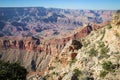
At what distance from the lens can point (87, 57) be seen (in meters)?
51.4

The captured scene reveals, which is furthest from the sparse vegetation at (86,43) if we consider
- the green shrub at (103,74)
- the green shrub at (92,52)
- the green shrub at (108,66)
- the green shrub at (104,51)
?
the green shrub at (103,74)

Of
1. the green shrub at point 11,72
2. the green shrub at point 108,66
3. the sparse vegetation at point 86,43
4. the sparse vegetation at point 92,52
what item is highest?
the sparse vegetation at point 86,43

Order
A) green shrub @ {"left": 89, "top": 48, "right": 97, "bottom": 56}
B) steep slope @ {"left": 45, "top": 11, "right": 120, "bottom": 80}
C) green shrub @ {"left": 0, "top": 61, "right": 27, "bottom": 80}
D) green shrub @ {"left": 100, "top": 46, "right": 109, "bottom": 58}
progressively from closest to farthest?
steep slope @ {"left": 45, "top": 11, "right": 120, "bottom": 80}
green shrub @ {"left": 0, "top": 61, "right": 27, "bottom": 80}
green shrub @ {"left": 100, "top": 46, "right": 109, "bottom": 58}
green shrub @ {"left": 89, "top": 48, "right": 97, "bottom": 56}

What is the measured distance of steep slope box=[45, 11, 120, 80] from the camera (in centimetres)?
4303

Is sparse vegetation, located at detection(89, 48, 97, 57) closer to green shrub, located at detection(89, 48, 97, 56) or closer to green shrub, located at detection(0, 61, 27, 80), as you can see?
green shrub, located at detection(89, 48, 97, 56)

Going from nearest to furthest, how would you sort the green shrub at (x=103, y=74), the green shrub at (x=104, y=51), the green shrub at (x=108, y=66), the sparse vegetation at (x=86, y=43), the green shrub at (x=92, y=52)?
the green shrub at (x=103, y=74), the green shrub at (x=108, y=66), the green shrub at (x=104, y=51), the green shrub at (x=92, y=52), the sparse vegetation at (x=86, y=43)

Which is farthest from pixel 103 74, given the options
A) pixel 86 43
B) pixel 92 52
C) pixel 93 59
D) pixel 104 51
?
pixel 86 43

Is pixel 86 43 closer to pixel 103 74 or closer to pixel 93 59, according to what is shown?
pixel 93 59

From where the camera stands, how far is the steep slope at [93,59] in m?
43.0

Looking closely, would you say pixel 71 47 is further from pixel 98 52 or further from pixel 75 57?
pixel 98 52

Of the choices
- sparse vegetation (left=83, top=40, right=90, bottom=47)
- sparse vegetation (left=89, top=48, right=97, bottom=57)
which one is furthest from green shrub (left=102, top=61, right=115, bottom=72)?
sparse vegetation (left=83, top=40, right=90, bottom=47)

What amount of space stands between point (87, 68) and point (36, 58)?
153 m

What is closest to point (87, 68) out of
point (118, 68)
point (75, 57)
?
point (118, 68)

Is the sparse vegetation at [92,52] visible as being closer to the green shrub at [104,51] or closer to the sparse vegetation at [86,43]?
the green shrub at [104,51]
